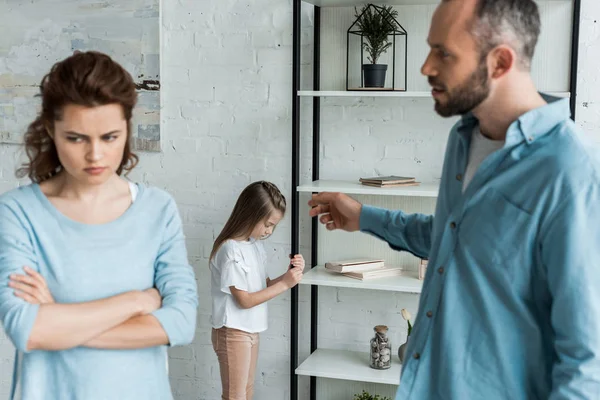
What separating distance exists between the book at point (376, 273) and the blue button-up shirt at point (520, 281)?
1536 mm

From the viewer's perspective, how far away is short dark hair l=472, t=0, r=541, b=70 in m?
1.53

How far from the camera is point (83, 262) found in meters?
1.65

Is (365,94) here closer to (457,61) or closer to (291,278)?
(291,278)

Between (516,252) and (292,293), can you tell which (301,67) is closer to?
(292,293)

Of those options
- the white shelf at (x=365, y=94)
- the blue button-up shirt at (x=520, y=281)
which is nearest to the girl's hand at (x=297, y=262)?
the white shelf at (x=365, y=94)

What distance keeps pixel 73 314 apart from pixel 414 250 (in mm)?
863

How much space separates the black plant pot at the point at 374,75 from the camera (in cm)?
315

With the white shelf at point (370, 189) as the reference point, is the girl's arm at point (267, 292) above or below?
below

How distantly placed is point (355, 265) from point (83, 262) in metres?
1.79

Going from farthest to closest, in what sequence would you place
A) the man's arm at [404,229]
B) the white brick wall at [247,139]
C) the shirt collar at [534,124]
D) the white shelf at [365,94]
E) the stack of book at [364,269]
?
1. the white brick wall at [247,139]
2. the stack of book at [364,269]
3. the white shelf at [365,94]
4. the man's arm at [404,229]
5. the shirt collar at [534,124]

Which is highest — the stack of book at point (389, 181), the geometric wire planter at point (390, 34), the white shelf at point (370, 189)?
the geometric wire planter at point (390, 34)

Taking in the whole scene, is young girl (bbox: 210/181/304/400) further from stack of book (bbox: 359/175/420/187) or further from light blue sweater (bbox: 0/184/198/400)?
light blue sweater (bbox: 0/184/198/400)

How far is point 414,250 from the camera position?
1989 mm

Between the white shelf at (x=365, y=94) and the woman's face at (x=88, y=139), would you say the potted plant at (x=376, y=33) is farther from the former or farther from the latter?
the woman's face at (x=88, y=139)
